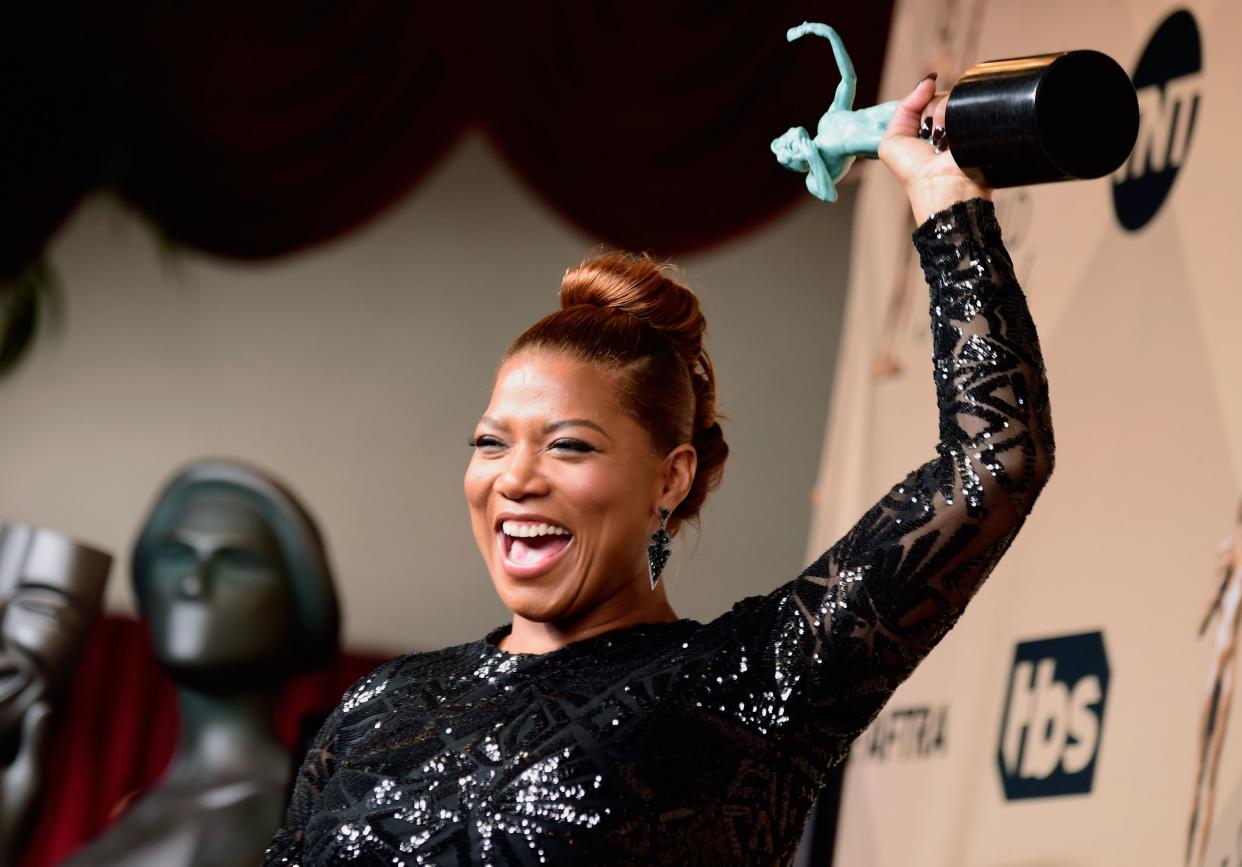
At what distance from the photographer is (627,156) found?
4750 millimetres

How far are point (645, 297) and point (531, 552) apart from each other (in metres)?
0.28

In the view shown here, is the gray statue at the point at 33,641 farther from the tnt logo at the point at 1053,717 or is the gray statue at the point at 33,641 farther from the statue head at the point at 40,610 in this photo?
the tnt logo at the point at 1053,717

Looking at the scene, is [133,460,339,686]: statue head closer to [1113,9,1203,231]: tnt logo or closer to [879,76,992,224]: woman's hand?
[1113,9,1203,231]: tnt logo

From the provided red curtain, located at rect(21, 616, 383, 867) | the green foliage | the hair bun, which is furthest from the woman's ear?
the green foliage

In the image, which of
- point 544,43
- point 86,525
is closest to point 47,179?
point 86,525

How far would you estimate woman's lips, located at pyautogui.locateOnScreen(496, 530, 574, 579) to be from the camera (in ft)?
4.40

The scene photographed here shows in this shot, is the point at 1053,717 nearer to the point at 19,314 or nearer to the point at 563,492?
the point at 563,492

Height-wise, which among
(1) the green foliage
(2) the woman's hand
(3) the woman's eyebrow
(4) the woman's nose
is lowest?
(4) the woman's nose

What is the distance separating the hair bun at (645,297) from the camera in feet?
4.86

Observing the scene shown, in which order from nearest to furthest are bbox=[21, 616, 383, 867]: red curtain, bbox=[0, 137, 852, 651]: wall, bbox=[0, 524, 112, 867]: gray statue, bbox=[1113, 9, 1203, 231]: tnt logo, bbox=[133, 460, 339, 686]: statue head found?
1. bbox=[1113, 9, 1203, 231]: tnt logo
2. bbox=[0, 524, 112, 867]: gray statue
3. bbox=[133, 460, 339, 686]: statue head
4. bbox=[21, 616, 383, 867]: red curtain
5. bbox=[0, 137, 852, 651]: wall

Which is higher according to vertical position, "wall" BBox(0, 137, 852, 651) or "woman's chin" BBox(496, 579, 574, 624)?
"wall" BBox(0, 137, 852, 651)

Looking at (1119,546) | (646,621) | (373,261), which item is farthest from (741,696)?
(373,261)

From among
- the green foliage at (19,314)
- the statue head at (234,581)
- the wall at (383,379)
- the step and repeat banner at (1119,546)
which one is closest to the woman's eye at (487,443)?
the step and repeat banner at (1119,546)

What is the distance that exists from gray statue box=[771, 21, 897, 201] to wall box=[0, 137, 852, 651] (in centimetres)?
375
